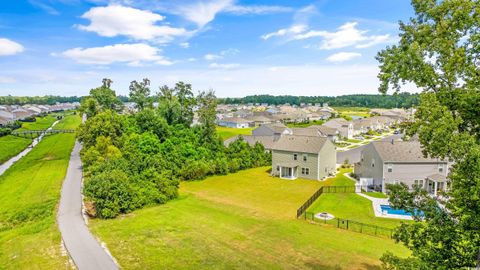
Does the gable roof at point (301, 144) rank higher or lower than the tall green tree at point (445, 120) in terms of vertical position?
lower

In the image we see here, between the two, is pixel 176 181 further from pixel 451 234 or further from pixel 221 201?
pixel 451 234

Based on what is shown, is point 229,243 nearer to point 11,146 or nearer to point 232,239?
point 232,239

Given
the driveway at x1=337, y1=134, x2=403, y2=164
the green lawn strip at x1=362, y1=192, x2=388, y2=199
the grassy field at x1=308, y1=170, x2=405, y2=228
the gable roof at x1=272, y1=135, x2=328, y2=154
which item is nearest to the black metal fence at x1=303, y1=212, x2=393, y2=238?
the grassy field at x1=308, y1=170, x2=405, y2=228

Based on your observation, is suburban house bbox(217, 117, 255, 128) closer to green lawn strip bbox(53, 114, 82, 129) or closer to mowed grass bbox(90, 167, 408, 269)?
green lawn strip bbox(53, 114, 82, 129)

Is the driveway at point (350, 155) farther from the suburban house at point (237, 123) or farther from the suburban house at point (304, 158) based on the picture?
the suburban house at point (237, 123)

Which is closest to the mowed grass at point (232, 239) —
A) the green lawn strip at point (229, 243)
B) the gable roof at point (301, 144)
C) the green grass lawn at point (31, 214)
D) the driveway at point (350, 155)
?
the green lawn strip at point (229, 243)
